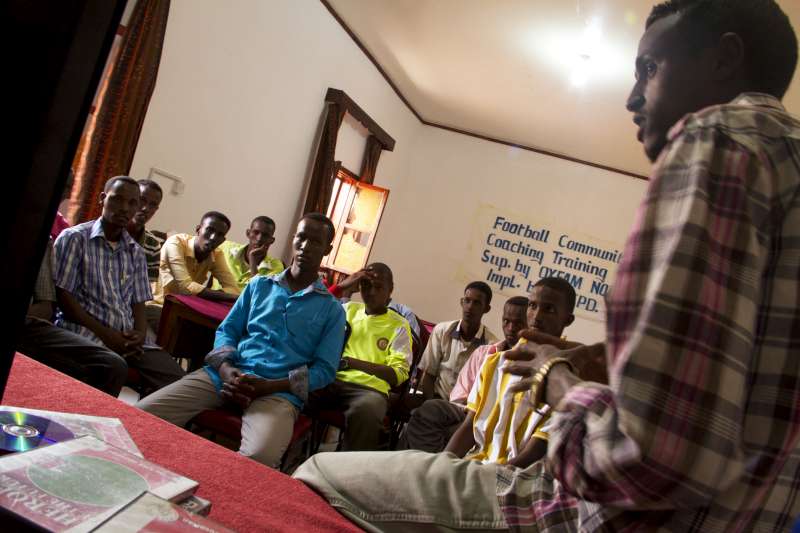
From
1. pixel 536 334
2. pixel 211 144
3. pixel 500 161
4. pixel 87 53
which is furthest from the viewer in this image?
pixel 500 161

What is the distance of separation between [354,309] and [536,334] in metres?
3.27

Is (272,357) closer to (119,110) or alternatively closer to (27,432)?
(27,432)

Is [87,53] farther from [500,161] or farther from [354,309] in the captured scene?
[500,161]

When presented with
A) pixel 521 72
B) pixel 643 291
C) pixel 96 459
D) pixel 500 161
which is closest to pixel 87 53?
pixel 96 459

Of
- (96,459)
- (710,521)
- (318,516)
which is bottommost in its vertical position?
(318,516)

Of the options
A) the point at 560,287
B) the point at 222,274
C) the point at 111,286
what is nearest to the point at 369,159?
the point at 222,274

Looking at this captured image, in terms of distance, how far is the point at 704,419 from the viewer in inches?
25.7

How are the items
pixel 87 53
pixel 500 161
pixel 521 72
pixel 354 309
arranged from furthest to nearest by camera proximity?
pixel 500 161
pixel 521 72
pixel 354 309
pixel 87 53

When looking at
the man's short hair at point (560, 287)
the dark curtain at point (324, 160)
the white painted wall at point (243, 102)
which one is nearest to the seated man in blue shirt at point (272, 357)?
the man's short hair at point (560, 287)

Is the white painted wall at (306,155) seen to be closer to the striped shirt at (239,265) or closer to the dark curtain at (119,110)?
the dark curtain at (119,110)

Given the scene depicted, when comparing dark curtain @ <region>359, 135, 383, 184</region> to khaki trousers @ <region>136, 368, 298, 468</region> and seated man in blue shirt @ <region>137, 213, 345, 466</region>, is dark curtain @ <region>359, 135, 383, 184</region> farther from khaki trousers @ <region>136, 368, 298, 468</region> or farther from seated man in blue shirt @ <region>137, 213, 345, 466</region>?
khaki trousers @ <region>136, 368, 298, 468</region>

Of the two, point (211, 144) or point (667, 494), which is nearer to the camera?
point (667, 494)

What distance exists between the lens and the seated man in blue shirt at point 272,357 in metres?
2.43

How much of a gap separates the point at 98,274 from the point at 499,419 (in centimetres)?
193
